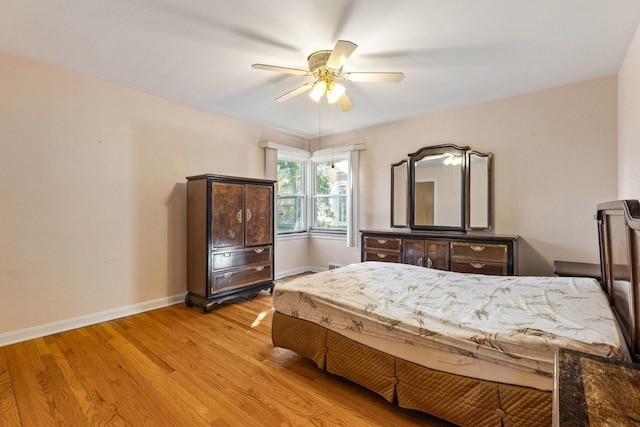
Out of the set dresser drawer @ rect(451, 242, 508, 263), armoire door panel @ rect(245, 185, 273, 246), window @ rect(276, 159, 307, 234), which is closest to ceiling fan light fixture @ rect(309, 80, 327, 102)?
armoire door panel @ rect(245, 185, 273, 246)

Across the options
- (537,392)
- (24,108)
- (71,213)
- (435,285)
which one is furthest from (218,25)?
(537,392)

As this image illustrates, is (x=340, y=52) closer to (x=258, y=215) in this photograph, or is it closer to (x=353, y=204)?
(x=258, y=215)

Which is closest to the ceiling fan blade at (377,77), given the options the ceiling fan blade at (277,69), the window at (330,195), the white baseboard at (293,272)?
the ceiling fan blade at (277,69)

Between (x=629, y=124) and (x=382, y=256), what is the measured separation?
2648 millimetres

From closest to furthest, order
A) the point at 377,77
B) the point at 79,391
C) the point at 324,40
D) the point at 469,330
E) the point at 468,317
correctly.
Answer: the point at 469,330
the point at 468,317
the point at 79,391
the point at 324,40
the point at 377,77

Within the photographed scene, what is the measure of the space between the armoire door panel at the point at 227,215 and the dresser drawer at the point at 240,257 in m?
0.11

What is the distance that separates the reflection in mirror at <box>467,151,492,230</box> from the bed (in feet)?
4.39

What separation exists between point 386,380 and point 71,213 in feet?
10.6

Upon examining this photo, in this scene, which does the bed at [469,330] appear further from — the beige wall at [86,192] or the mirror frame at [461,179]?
the beige wall at [86,192]

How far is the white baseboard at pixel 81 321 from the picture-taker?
8.34 feet

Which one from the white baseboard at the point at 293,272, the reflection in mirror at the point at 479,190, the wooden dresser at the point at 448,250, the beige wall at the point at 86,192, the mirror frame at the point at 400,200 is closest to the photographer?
the beige wall at the point at 86,192

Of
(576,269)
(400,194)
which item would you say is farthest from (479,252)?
(400,194)

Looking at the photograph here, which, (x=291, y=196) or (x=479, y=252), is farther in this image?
(x=291, y=196)

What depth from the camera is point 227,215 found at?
3.48 meters
